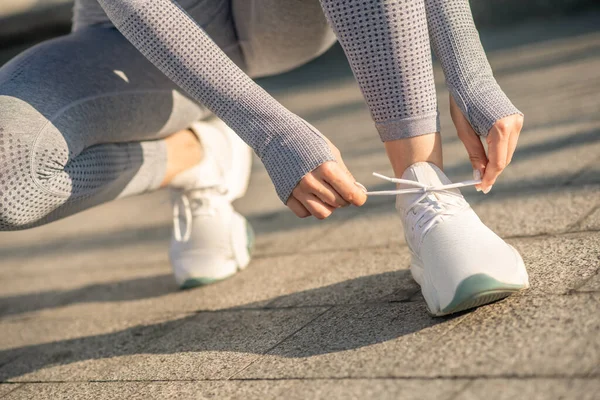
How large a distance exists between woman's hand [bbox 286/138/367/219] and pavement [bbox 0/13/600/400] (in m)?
0.22

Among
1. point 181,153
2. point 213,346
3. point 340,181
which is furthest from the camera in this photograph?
point 181,153

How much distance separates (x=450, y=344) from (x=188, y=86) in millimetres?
625

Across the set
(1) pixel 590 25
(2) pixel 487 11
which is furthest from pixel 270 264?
(2) pixel 487 11

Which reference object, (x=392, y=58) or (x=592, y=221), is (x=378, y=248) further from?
(x=392, y=58)

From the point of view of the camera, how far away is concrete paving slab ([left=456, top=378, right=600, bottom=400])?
886 millimetres

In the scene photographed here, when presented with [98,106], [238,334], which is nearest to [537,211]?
[238,334]

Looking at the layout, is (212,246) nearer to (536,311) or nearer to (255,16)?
(255,16)

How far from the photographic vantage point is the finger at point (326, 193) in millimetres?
1172

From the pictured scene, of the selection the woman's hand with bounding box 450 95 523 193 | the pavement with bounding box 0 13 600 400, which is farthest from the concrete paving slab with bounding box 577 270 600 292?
the woman's hand with bounding box 450 95 523 193

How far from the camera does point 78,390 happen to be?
131 centimetres

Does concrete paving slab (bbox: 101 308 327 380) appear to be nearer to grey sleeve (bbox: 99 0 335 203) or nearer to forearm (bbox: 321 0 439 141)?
grey sleeve (bbox: 99 0 335 203)

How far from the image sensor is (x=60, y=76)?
1532mm

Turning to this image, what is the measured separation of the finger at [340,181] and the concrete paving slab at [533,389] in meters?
0.35

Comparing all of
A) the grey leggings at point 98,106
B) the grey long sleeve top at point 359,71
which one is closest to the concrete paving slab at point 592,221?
the grey long sleeve top at point 359,71
